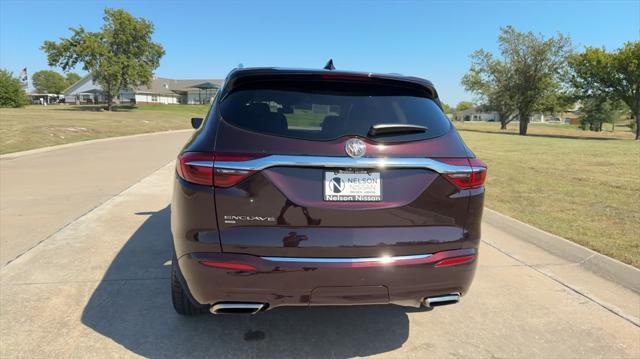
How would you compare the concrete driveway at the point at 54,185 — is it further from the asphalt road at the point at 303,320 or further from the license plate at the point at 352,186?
the license plate at the point at 352,186

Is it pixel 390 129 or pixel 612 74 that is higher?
pixel 612 74

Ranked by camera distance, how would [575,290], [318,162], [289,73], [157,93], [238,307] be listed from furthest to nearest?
[157,93], [575,290], [289,73], [238,307], [318,162]

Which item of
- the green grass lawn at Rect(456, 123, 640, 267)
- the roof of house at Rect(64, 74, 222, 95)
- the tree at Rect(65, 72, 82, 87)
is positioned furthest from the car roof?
the tree at Rect(65, 72, 82, 87)

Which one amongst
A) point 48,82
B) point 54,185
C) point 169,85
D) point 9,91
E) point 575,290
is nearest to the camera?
point 575,290

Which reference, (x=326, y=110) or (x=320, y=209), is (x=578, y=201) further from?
(x=320, y=209)

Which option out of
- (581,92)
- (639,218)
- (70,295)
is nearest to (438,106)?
(70,295)

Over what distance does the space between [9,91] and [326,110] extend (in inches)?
2807

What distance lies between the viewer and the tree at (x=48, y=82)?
453ft

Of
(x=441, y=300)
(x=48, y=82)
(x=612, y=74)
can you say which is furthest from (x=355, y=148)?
(x=48, y=82)

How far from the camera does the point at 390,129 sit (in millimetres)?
2574

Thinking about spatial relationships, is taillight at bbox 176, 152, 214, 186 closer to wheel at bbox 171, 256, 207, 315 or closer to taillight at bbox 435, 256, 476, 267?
wheel at bbox 171, 256, 207, 315

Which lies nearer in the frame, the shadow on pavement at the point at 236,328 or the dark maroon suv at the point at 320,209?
the dark maroon suv at the point at 320,209

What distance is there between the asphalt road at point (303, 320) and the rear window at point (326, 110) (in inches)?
57.2

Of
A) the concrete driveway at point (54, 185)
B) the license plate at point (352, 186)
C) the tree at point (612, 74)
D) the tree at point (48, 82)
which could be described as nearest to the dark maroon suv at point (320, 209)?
the license plate at point (352, 186)
